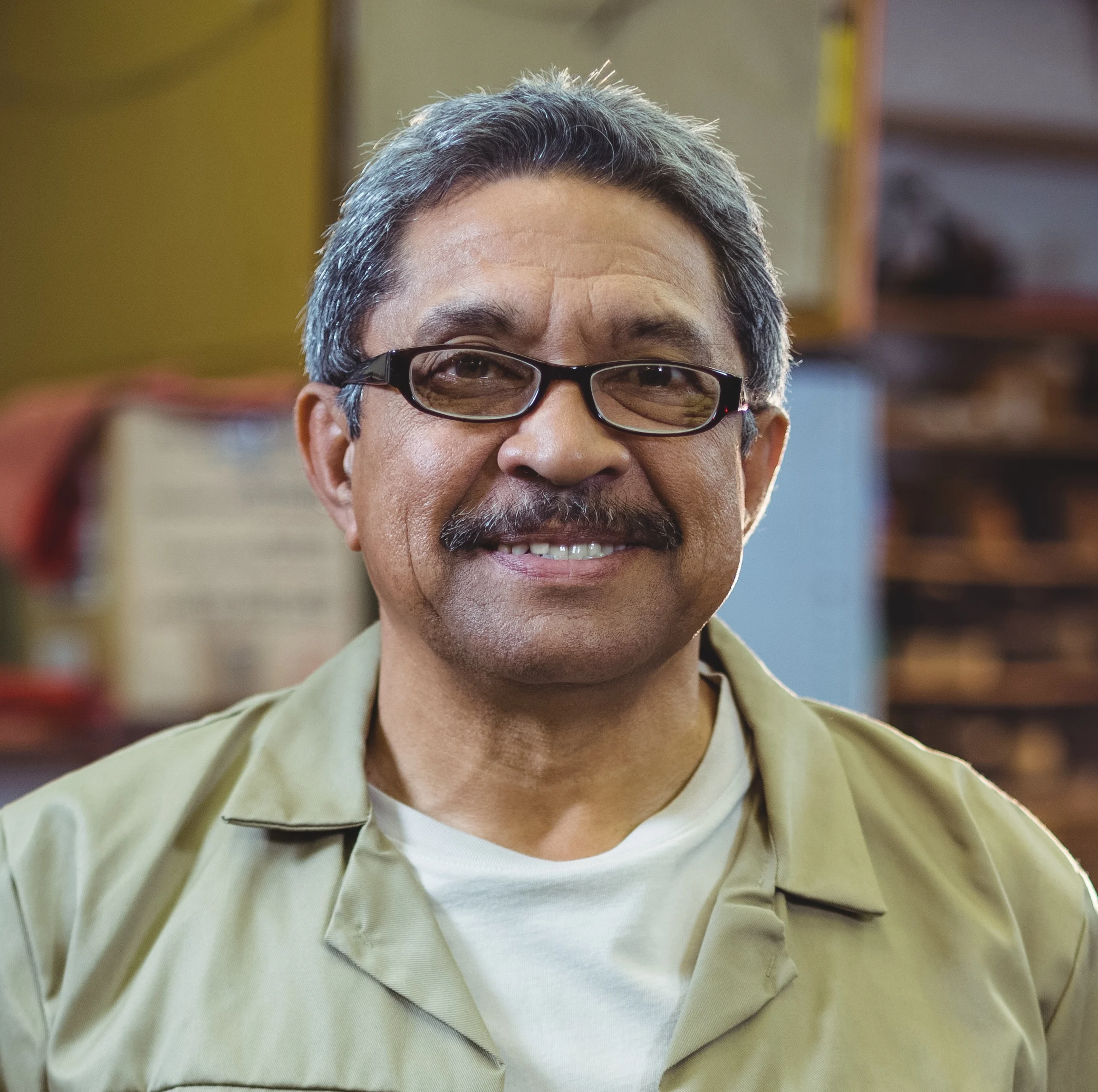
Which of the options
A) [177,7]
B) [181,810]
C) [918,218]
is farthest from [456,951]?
[918,218]

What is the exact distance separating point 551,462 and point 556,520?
4cm

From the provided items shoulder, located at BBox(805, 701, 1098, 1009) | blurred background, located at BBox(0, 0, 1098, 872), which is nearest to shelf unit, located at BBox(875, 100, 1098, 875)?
blurred background, located at BBox(0, 0, 1098, 872)

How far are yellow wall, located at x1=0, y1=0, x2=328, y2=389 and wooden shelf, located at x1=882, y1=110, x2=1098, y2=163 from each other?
2.25m

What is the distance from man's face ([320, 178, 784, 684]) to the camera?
93cm

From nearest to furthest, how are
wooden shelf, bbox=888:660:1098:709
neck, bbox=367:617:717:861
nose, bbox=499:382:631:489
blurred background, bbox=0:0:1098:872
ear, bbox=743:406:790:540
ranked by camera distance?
nose, bbox=499:382:631:489 < neck, bbox=367:617:717:861 < ear, bbox=743:406:790:540 < blurred background, bbox=0:0:1098:872 < wooden shelf, bbox=888:660:1098:709

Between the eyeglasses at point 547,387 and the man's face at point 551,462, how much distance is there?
1 cm

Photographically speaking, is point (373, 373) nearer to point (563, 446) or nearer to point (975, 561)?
point (563, 446)

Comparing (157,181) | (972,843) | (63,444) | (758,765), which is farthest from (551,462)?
(157,181)

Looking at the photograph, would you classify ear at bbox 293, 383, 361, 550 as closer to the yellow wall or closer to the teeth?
the teeth

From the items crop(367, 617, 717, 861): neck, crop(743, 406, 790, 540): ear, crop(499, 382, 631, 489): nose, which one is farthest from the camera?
crop(743, 406, 790, 540): ear

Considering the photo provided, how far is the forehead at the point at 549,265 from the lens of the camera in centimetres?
95

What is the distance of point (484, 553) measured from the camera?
0.94 meters

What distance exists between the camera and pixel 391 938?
3.09 feet

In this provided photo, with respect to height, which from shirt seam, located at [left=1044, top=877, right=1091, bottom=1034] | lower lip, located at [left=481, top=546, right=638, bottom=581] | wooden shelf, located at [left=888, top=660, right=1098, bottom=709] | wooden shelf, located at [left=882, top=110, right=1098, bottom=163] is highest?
wooden shelf, located at [left=882, top=110, right=1098, bottom=163]
